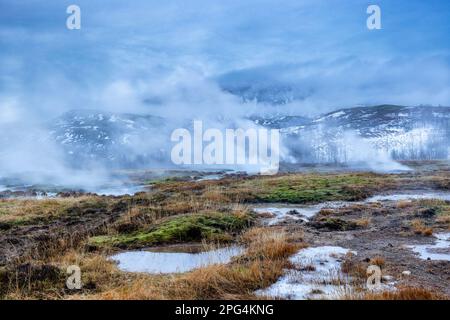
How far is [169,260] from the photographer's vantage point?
530 inches

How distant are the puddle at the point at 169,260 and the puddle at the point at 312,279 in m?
2.36

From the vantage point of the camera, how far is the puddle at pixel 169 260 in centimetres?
1219

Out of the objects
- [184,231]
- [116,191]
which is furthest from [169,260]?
[116,191]

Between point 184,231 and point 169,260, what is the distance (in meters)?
3.68

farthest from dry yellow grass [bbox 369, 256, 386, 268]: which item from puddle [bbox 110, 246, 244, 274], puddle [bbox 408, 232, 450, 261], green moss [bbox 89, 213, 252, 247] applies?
green moss [bbox 89, 213, 252, 247]

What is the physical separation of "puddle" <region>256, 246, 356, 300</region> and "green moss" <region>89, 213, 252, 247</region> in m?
4.73

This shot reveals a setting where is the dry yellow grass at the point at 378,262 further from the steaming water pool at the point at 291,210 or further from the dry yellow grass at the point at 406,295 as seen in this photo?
the steaming water pool at the point at 291,210

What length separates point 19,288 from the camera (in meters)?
10.0

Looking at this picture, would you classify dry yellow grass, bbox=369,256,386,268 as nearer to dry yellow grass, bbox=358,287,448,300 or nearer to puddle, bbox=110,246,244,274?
dry yellow grass, bbox=358,287,448,300

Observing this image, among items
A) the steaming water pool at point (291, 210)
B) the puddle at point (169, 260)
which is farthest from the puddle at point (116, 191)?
the puddle at point (169, 260)
